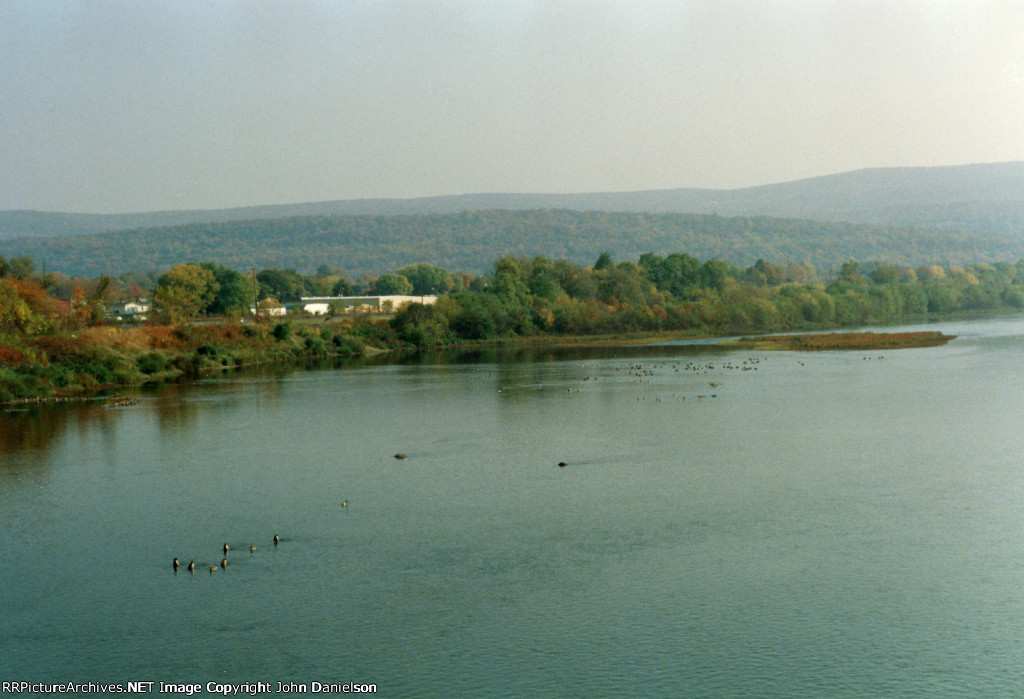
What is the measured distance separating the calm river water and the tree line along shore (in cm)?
1645

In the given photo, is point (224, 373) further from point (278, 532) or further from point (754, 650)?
point (754, 650)

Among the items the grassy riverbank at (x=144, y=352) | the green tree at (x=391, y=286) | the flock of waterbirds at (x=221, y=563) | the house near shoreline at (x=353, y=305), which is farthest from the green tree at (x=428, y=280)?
the flock of waterbirds at (x=221, y=563)

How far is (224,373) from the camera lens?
2416 inches

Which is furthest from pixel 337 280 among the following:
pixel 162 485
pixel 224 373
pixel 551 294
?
pixel 162 485

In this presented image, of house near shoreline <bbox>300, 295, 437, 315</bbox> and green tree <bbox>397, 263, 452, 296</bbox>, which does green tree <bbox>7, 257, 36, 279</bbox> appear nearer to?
house near shoreline <bbox>300, 295, 437, 315</bbox>

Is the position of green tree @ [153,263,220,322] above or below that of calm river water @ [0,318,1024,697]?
above

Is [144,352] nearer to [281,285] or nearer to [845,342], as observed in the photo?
[845,342]

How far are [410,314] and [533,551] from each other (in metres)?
70.3

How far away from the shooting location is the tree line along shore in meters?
53.0

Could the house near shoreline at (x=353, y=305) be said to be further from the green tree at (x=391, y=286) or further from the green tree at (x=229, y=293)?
the green tree at (x=391, y=286)

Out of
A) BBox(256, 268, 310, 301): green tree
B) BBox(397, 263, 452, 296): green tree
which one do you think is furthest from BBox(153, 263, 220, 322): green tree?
BBox(397, 263, 452, 296): green tree

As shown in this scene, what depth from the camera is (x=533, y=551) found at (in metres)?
18.9

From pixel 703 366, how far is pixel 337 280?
420ft

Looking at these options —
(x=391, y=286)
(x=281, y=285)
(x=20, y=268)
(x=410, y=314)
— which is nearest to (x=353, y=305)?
(x=281, y=285)
